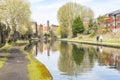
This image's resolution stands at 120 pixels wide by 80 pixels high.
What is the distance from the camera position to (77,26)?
145 metres

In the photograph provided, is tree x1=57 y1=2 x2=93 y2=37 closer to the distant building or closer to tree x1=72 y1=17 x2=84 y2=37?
tree x1=72 y1=17 x2=84 y2=37

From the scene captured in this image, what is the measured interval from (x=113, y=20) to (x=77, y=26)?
22718 millimetres

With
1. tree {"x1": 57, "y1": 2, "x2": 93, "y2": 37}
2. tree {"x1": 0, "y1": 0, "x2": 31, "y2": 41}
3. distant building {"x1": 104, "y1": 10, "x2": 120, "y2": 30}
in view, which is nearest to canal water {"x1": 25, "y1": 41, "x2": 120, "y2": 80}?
tree {"x1": 0, "y1": 0, "x2": 31, "y2": 41}

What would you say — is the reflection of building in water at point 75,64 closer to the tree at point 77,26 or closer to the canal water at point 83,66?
the canal water at point 83,66

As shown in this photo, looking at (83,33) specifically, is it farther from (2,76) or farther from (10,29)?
(2,76)

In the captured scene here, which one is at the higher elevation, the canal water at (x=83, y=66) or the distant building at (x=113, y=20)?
the distant building at (x=113, y=20)

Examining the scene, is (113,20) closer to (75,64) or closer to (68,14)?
(68,14)

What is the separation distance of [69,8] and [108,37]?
55605 mm

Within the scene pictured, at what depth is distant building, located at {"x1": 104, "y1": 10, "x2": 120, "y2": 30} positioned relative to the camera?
12189cm

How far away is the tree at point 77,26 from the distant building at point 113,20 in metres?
14.5

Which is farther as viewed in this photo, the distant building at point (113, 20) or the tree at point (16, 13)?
the distant building at point (113, 20)

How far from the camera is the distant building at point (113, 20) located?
12189 cm

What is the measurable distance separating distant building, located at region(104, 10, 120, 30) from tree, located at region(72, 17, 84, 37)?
47.7 ft

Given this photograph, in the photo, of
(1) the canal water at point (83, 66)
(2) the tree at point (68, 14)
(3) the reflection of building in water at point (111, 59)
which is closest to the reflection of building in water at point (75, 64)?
(1) the canal water at point (83, 66)
